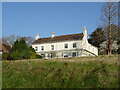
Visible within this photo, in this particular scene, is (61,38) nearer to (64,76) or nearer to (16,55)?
(16,55)

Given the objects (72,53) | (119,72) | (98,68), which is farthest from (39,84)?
(72,53)

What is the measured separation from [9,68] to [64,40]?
2801cm

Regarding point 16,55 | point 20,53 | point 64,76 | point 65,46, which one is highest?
point 65,46

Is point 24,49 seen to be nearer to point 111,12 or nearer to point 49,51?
point 49,51

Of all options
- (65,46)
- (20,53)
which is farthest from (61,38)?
(20,53)

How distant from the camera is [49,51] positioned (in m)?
46.8

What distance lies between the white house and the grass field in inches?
1056

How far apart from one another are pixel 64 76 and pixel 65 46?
→ 31004mm

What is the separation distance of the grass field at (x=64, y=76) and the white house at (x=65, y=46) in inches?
1056

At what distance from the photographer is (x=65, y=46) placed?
45.6 m

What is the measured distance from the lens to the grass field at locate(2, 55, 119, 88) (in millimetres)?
13312

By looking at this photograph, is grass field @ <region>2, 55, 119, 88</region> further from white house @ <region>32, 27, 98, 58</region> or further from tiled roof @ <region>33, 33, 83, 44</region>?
tiled roof @ <region>33, 33, 83, 44</region>

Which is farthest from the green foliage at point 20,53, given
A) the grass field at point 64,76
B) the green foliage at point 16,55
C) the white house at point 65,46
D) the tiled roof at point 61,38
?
the grass field at point 64,76

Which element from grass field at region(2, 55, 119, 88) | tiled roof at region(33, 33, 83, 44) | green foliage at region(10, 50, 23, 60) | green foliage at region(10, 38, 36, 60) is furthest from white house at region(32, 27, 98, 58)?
grass field at region(2, 55, 119, 88)
